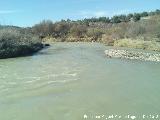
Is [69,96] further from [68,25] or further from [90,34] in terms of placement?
[68,25]

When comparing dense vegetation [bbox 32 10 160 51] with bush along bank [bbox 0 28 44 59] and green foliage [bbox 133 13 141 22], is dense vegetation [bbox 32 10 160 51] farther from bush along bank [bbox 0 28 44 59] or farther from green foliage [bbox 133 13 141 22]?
bush along bank [bbox 0 28 44 59]

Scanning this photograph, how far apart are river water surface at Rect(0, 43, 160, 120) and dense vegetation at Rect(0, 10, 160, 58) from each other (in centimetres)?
1063

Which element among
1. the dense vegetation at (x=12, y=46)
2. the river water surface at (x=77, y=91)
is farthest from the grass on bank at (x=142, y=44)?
the river water surface at (x=77, y=91)

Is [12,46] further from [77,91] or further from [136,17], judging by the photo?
[136,17]

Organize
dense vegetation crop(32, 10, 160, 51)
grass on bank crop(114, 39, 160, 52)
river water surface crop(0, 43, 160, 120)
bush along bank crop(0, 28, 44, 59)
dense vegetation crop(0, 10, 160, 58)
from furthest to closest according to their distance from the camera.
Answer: dense vegetation crop(32, 10, 160, 51), grass on bank crop(114, 39, 160, 52), dense vegetation crop(0, 10, 160, 58), bush along bank crop(0, 28, 44, 59), river water surface crop(0, 43, 160, 120)

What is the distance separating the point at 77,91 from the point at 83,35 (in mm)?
62489

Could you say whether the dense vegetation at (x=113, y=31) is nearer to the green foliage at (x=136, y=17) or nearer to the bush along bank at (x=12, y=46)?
the green foliage at (x=136, y=17)

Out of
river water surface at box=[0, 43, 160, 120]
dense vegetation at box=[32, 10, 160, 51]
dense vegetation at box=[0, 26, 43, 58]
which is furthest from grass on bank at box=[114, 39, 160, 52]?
river water surface at box=[0, 43, 160, 120]

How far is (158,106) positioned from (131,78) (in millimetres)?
7316

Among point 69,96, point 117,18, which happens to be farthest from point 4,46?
point 117,18

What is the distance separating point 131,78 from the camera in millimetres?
22469

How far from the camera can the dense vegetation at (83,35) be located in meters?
39.0

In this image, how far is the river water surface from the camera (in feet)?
47.4

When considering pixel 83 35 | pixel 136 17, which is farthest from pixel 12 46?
pixel 136 17
